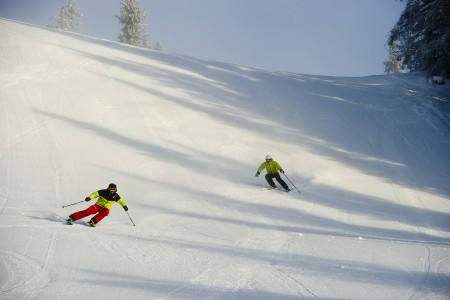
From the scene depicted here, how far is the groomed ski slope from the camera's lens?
6.16 meters

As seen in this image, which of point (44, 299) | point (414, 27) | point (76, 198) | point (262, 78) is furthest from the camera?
point (262, 78)

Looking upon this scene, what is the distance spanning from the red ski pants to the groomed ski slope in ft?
0.95

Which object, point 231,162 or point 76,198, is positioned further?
point 231,162

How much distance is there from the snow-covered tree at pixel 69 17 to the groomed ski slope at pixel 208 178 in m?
34.7

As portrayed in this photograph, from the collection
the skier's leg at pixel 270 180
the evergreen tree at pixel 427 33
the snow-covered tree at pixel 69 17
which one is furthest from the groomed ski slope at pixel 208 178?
the snow-covered tree at pixel 69 17

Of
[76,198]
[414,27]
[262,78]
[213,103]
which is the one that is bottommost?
[76,198]

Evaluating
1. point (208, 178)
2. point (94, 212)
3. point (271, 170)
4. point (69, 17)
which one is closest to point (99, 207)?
point (94, 212)

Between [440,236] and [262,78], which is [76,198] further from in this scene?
[262,78]

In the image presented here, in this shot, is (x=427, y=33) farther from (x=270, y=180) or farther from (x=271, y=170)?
(x=270, y=180)

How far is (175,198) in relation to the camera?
34.6 feet

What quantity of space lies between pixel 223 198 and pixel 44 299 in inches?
255

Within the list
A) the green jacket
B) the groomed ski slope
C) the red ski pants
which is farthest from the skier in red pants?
the green jacket

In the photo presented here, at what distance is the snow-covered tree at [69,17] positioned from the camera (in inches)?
2206

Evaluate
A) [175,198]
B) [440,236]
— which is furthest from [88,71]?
[440,236]
